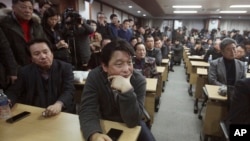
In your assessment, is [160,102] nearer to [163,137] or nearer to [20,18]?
[163,137]

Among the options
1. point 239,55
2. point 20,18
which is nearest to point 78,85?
point 20,18

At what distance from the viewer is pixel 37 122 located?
1.21m

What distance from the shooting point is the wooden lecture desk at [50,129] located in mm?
1037

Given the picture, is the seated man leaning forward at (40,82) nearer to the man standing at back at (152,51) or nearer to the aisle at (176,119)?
the aisle at (176,119)

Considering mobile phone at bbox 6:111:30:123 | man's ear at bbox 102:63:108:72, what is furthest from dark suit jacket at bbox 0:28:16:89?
man's ear at bbox 102:63:108:72

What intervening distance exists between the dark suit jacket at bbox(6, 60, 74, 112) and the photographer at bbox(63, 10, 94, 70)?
1299 millimetres

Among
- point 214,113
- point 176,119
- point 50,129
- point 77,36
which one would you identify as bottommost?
point 176,119

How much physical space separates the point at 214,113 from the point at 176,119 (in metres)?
0.92

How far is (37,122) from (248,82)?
158 centimetres

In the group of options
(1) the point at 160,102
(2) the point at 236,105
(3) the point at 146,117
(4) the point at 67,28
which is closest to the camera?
(3) the point at 146,117

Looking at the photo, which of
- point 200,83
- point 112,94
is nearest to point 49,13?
point 112,94

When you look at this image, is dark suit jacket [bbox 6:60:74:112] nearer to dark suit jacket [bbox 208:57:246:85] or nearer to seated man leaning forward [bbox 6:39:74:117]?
seated man leaning forward [bbox 6:39:74:117]

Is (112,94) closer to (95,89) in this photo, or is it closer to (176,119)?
(95,89)

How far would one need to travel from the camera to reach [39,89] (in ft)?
5.47
